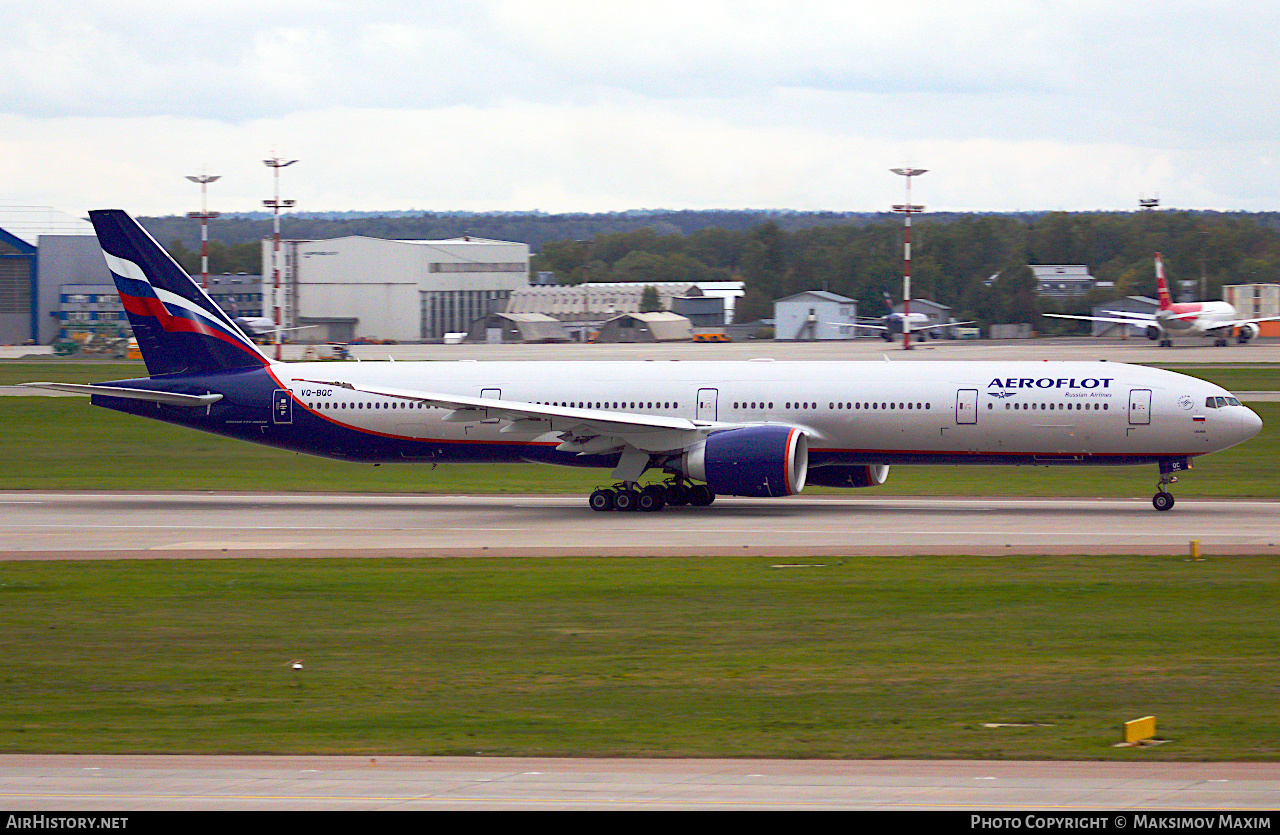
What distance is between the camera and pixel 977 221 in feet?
603

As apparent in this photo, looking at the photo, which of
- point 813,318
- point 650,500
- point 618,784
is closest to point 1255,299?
point 813,318

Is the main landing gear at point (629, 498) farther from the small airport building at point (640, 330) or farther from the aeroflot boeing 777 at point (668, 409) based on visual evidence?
the small airport building at point (640, 330)

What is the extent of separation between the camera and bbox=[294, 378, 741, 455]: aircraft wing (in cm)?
3741

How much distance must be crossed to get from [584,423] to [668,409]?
2.69 m

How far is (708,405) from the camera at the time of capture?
Result: 39.0 m

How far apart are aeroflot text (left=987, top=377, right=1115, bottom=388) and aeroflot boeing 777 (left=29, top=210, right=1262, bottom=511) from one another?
0.14 feet

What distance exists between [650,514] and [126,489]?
17972mm

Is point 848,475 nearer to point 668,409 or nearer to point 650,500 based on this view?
point 668,409

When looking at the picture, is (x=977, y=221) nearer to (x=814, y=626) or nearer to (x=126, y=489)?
(x=126, y=489)

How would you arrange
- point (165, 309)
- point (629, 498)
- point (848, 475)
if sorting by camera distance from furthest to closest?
Result: point (165, 309) → point (848, 475) → point (629, 498)

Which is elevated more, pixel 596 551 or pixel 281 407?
pixel 281 407


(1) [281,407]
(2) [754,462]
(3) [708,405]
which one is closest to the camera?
(2) [754,462]

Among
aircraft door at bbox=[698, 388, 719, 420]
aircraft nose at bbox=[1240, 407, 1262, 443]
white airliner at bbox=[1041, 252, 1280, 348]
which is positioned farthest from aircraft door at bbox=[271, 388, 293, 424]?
white airliner at bbox=[1041, 252, 1280, 348]

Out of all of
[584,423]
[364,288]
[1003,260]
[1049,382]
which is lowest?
[584,423]
